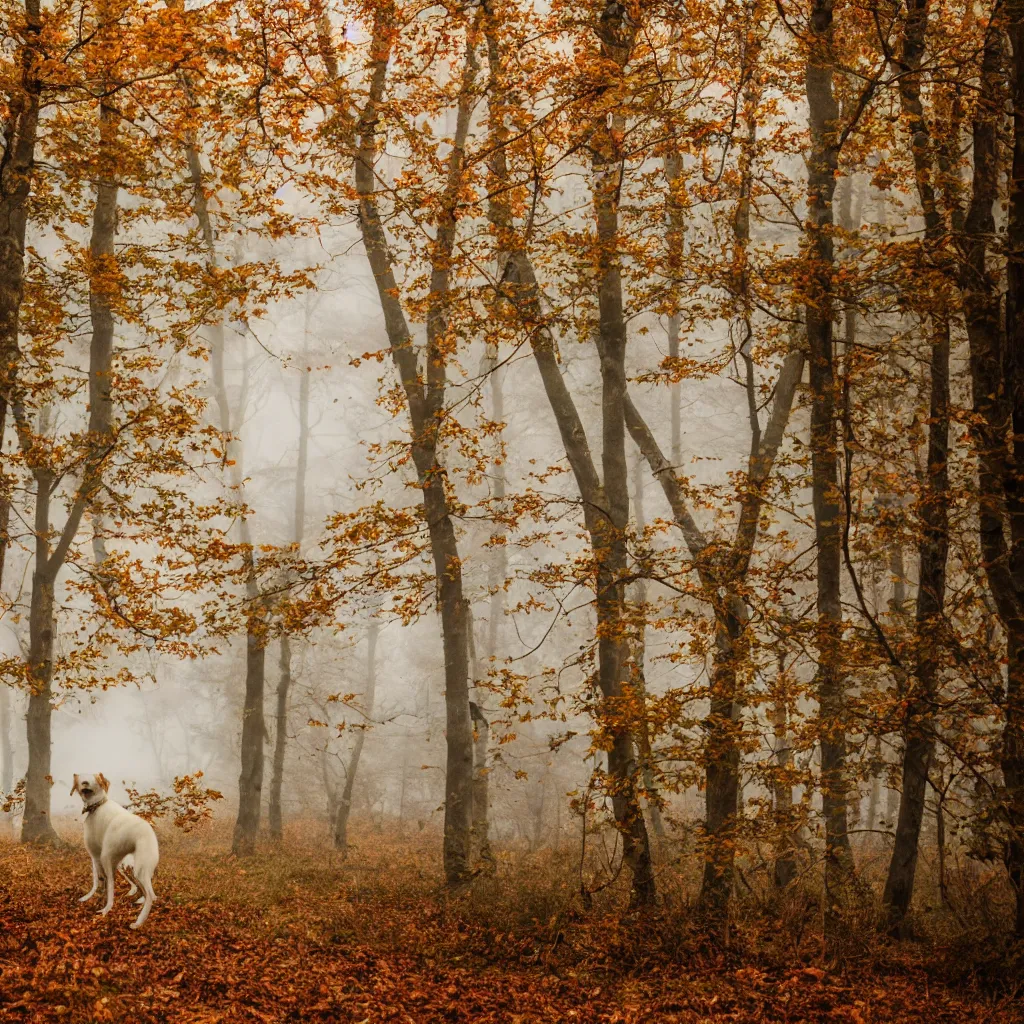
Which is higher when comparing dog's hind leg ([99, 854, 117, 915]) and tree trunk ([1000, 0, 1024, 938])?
tree trunk ([1000, 0, 1024, 938])

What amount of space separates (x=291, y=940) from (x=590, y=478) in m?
5.56

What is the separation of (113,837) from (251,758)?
958 centimetres

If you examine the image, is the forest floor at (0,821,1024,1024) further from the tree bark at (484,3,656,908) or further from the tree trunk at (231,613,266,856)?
the tree trunk at (231,613,266,856)

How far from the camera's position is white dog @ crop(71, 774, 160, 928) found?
6.32m

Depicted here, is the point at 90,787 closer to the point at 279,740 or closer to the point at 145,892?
the point at 145,892

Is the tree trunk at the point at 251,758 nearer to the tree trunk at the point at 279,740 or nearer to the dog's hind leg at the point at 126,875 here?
the tree trunk at the point at 279,740

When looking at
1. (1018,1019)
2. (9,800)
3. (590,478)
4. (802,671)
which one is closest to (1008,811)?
(1018,1019)

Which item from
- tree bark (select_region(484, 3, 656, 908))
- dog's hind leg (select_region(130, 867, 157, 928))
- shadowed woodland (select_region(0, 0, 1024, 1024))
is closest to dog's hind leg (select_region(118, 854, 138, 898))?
shadowed woodland (select_region(0, 0, 1024, 1024))

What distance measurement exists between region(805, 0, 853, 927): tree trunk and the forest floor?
946mm

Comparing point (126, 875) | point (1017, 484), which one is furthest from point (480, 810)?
point (1017, 484)

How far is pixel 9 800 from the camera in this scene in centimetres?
1085

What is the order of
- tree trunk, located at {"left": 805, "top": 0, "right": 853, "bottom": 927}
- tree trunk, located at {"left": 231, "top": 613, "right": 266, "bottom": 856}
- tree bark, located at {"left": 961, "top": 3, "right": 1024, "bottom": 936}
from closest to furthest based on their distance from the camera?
tree bark, located at {"left": 961, "top": 3, "right": 1024, "bottom": 936}, tree trunk, located at {"left": 805, "top": 0, "right": 853, "bottom": 927}, tree trunk, located at {"left": 231, "top": 613, "right": 266, "bottom": 856}

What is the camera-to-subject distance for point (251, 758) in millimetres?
15633

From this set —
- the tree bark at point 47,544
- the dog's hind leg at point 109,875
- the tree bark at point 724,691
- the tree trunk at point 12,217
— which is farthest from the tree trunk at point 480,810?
the tree trunk at point 12,217
